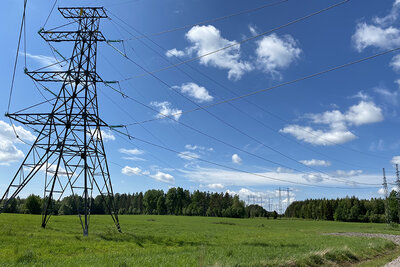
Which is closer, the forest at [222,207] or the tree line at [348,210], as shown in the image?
the tree line at [348,210]

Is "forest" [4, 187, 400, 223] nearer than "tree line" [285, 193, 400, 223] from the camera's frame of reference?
No

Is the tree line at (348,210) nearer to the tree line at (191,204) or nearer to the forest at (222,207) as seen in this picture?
the forest at (222,207)

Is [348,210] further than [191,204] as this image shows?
No

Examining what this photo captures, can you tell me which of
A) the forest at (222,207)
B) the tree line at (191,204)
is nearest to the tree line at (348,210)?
the forest at (222,207)

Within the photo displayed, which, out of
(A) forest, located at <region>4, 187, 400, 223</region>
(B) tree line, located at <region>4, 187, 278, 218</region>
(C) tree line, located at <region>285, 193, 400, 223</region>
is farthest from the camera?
(B) tree line, located at <region>4, 187, 278, 218</region>

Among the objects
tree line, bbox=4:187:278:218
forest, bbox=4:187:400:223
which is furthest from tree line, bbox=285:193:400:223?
tree line, bbox=4:187:278:218

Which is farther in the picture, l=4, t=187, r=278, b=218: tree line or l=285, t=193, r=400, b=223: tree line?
l=4, t=187, r=278, b=218: tree line

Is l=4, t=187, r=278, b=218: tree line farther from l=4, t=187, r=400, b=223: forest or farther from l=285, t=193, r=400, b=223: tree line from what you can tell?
l=285, t=193, r=400, b=223: tree line

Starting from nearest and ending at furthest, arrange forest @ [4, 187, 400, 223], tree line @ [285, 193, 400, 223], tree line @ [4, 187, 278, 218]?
tree line @ [285, 193, 400, 223], forest @ [4, 187, 400, 223], tree line @ [4, 187, 278, 218]

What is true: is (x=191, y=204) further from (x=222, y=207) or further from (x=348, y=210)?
(x=348, y=210)

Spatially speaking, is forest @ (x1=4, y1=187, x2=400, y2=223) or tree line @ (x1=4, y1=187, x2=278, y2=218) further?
tree line @ (x1=4, y1=187, x2=278, y2=218)

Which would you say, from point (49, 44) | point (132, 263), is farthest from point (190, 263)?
point (49, 44)

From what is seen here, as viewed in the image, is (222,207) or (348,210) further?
(222,207)

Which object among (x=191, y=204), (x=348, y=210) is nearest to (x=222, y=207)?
(x=191, y=204)
